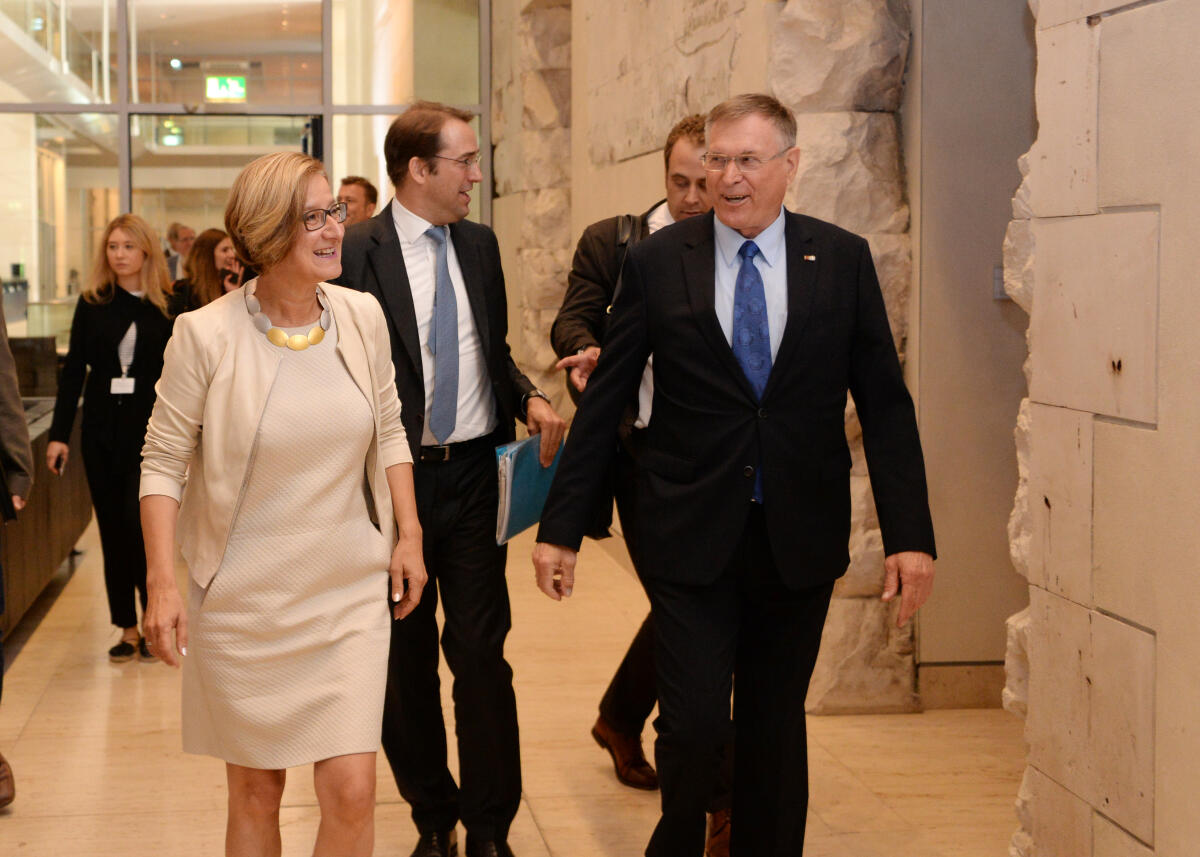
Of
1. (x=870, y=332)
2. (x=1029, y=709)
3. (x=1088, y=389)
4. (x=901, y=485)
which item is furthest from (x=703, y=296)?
(x=1029, y=709)

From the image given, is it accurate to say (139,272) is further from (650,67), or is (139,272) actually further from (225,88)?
(225,88)

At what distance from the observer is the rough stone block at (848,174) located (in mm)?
5086

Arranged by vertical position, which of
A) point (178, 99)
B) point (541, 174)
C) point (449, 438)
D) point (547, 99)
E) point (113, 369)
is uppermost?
point (178, 99)

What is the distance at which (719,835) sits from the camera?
3.76 m

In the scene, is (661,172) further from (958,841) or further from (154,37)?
(154,37)

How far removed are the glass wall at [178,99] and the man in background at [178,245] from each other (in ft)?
2.02

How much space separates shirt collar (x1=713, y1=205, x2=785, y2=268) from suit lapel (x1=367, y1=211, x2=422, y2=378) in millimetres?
846

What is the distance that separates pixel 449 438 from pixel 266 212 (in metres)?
0.98

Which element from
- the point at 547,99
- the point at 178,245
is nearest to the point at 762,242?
the point at 547,99

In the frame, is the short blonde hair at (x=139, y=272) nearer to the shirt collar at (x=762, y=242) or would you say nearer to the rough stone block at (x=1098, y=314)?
the shirt collar at (x=762, y=242)

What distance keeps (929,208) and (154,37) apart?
9.44 m

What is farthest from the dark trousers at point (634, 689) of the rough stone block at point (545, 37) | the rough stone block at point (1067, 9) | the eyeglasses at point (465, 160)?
the rough stone block at point (545, 37)

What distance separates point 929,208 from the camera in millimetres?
5133

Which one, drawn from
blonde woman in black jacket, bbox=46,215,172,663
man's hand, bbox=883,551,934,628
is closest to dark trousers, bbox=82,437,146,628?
blonde woman in black jacket, bbox=46,215,172,663
